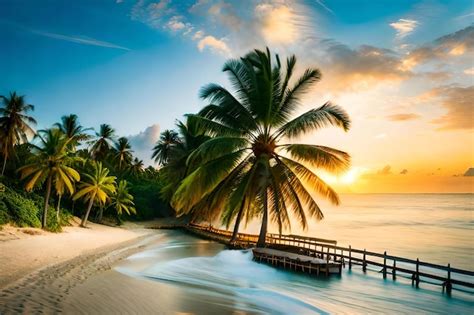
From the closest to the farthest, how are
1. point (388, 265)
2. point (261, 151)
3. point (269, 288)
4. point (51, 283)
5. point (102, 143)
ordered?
point (51, 283)
point (269, 288)
point (261, 151)
point (388, 265)
point (102, 143)

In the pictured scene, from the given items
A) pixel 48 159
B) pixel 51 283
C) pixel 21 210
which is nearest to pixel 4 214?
pixel 21 210

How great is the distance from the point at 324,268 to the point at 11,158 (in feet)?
94.7

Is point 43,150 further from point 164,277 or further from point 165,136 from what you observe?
point 165,136

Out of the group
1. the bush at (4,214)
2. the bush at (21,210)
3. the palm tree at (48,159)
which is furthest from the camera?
the palm tree at (48,159)

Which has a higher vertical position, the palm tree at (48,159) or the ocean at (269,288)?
the palm tree at (48,159)

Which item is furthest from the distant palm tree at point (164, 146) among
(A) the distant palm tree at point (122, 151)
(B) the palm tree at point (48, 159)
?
(B) the palm tree at point (48, 159)

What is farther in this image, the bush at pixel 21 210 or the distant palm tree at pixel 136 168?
the distant palm tree at pixel 136 168

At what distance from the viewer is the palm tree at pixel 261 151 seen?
56.4 ft

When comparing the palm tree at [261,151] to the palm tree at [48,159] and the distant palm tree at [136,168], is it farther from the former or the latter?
the distant palm tree at [136,168]

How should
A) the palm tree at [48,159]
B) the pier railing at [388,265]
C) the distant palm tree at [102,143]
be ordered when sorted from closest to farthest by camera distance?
the pier railing at [388,265] → the palm tree at [48,159] → the distant palm tree at [102,143]

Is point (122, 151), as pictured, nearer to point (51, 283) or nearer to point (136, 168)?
point (136, 168)

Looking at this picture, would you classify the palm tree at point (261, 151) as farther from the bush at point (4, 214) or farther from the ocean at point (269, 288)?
the bush at point (4, 214)

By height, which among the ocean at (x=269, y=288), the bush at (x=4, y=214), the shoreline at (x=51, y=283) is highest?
the bush at (x=4, y=214)

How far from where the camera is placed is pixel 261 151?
18.6m
